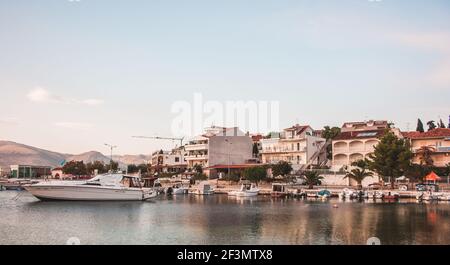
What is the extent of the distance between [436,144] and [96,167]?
124ft

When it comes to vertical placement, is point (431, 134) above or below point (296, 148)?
above

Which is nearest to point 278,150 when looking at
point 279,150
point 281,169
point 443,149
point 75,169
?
point 279,150

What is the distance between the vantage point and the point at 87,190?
3072cm

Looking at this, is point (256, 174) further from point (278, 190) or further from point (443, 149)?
point (443, 149)

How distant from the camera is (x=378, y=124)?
147ft

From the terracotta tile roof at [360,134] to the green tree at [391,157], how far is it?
607 cm

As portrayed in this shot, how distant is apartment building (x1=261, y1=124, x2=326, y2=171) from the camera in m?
46.0

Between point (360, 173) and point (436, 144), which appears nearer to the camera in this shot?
point (360, 173)

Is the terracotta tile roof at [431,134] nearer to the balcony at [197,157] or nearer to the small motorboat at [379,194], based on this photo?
the small motorboat at [379,194]

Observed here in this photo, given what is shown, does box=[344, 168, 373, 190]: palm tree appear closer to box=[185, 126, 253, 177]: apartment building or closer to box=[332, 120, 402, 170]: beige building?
box=[332, 120, 402, 170]: beige building

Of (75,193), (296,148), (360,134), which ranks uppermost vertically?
(360,134)

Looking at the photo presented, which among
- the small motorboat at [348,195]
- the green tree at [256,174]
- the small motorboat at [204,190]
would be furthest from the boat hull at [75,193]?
the small motorboat at [348,195]
